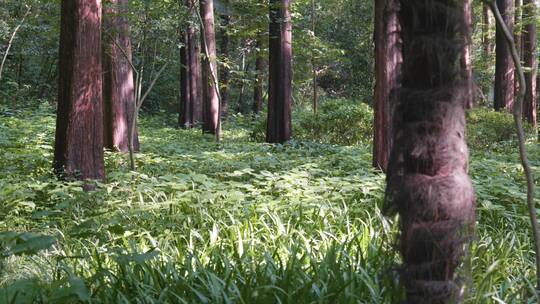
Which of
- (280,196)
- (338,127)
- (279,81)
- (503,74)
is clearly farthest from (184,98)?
(280,196)

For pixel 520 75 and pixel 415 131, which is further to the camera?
pixel 520 75

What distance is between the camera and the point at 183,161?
29.0 feet

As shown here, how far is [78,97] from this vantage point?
6547 millimetres

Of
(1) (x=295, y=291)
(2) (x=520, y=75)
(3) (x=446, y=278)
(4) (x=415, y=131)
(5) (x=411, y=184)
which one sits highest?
(2) (x=520, y=75)

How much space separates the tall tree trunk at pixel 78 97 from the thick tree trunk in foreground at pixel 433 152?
17.5 feet

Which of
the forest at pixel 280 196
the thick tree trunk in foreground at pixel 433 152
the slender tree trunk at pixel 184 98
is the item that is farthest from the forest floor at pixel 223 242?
the slender tree trunk at pixel 184 98

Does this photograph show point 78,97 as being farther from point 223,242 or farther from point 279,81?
point 279,81

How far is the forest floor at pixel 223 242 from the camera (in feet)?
9.59

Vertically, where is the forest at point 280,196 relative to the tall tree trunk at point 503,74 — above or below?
below

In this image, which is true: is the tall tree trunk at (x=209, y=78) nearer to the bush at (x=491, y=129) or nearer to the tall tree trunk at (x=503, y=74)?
the bush at (x=491, y=129)

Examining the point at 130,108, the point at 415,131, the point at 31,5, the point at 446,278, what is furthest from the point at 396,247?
the point at 31,5

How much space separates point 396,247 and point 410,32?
0.82 metres

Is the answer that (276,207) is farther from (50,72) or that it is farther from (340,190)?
(50,72)

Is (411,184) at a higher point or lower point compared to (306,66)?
lower
